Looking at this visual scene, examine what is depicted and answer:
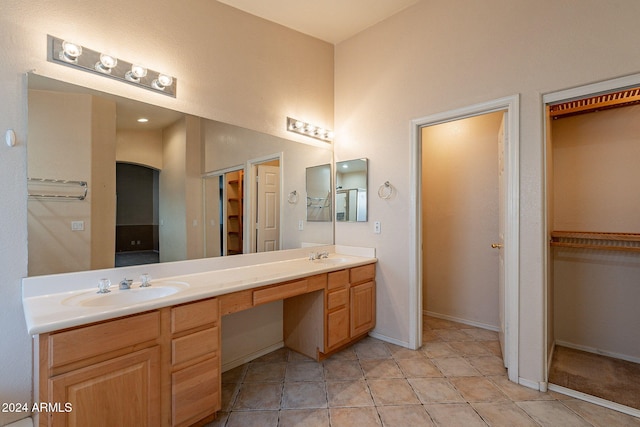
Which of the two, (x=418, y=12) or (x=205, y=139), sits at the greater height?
(x=418, y=12)

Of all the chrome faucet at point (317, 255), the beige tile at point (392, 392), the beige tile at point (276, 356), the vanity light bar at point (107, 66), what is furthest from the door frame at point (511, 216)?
the vanity light bar at point (107, 66)

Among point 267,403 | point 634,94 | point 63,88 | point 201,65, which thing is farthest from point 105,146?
point 634,94

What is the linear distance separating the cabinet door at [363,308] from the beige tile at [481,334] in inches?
40.5

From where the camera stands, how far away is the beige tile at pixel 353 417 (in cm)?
172

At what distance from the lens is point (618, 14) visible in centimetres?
175

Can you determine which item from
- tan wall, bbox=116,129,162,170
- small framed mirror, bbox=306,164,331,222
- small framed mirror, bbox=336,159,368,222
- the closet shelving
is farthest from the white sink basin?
the closet shelving

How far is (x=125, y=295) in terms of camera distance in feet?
5.31

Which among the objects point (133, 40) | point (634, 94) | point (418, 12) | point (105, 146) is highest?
point (418, 12)

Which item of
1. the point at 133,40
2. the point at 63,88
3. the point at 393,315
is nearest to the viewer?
the point at 63,88

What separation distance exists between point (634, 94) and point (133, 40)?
355 cm

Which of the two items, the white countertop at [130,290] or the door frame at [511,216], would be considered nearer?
the white countertop at [130,290]

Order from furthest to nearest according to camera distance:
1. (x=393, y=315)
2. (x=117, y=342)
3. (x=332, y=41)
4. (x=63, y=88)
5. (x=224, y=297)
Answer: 1. (x=332, y=41)
2. (x=393, y=315)
3. (x=224, y=297)
4. (x=63, y=88)
5. (x=117, y=342)

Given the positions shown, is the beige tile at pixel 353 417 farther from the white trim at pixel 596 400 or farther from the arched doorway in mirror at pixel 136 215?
the arched doorway in mirror at pixel 136 215

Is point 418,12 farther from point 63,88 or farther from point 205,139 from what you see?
point 63,88
